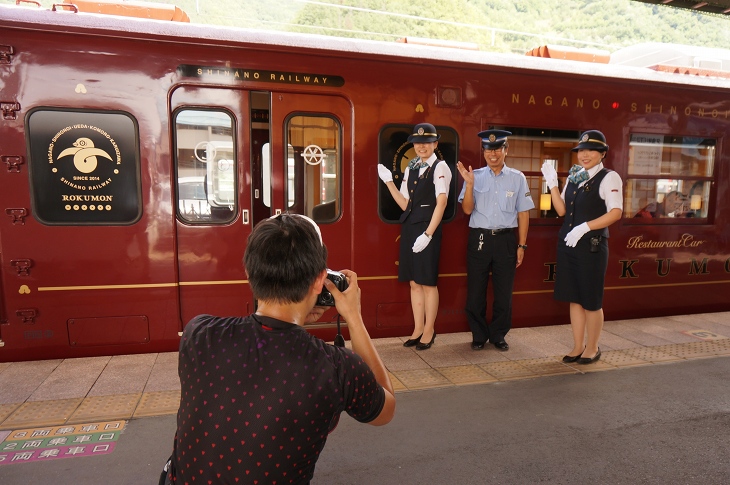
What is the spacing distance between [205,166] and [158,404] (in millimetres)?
1874

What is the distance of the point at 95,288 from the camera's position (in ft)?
12.0

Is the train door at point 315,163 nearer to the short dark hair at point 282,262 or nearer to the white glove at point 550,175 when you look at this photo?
the white glove at point 550,175

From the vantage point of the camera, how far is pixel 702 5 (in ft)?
15.9

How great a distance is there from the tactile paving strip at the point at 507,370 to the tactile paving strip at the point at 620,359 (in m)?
0.79

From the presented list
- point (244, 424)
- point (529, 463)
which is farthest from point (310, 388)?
point (529, 463)

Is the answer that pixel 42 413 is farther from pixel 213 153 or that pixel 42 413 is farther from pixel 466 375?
pixel 466 375

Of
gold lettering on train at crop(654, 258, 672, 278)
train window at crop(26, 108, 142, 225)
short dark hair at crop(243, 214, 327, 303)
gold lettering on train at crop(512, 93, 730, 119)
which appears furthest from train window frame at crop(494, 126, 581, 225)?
short dark hair at crop(243, 214, 327, 303)

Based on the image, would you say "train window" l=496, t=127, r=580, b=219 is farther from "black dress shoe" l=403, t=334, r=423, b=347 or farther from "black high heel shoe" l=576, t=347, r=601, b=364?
"black dress shoe" l=403, t=334, r=423, b=347

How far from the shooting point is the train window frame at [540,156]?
15.1 feet

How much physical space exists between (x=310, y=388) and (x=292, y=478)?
0.24 meters

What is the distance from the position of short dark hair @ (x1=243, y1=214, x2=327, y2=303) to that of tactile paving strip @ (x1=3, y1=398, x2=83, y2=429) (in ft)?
8.00

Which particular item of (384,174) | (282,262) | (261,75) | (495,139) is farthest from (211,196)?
(282,262)

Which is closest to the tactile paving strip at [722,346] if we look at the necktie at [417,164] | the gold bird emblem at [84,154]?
the necktie at [417,164]

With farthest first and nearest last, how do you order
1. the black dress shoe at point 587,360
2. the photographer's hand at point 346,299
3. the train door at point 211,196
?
the black dress shoe at point 587,360
the train door at point 211,196
the photographer's hand at point 346,299
